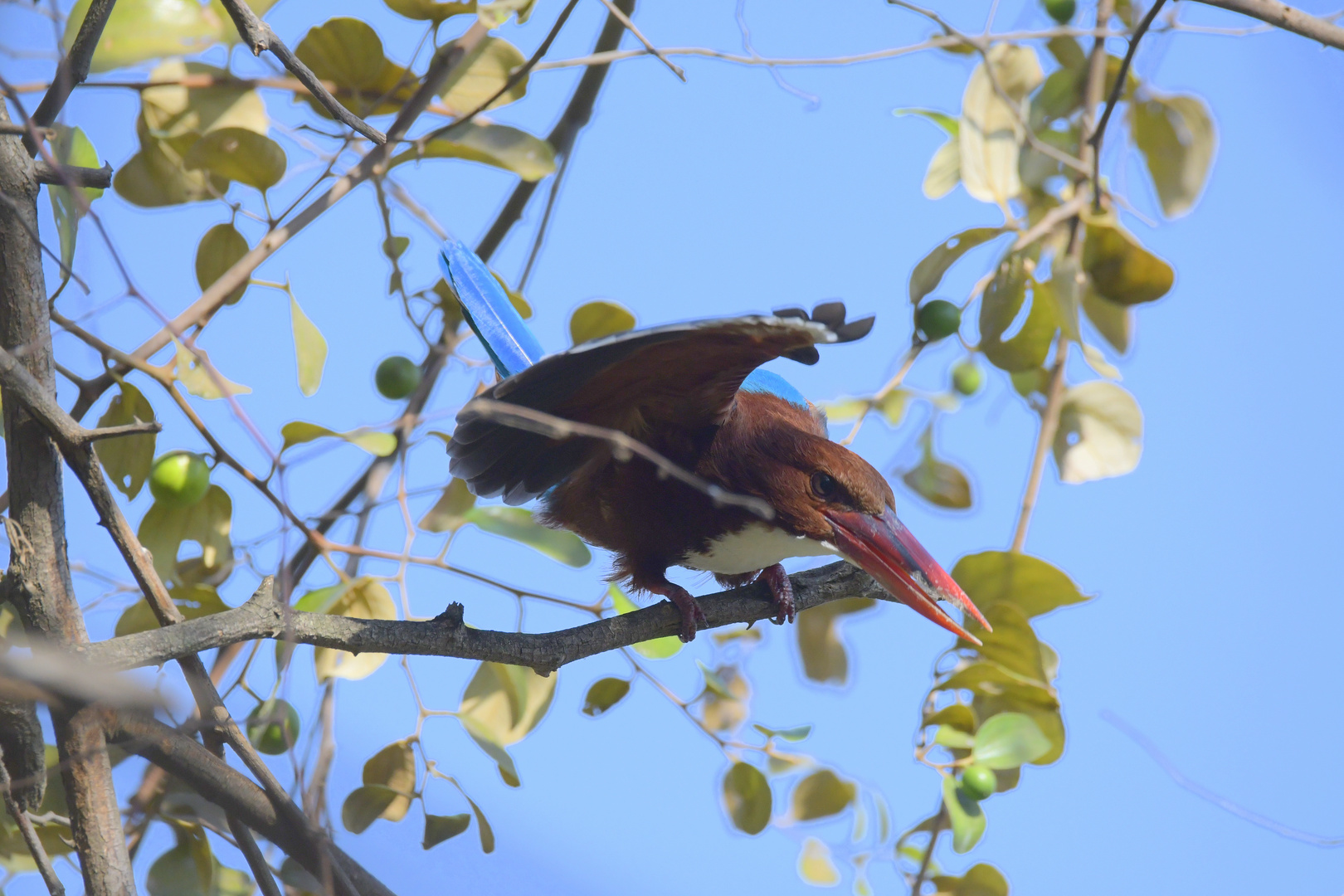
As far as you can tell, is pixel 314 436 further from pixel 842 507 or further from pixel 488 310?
pixel 842 507

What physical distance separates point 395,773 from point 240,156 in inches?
40.0

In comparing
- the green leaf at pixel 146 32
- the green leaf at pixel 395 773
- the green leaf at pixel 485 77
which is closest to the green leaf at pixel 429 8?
the green leaf at pixel 485 77

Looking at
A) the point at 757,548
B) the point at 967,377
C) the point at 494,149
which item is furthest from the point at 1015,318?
the point at 494,149

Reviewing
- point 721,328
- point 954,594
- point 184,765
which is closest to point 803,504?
point 954,594

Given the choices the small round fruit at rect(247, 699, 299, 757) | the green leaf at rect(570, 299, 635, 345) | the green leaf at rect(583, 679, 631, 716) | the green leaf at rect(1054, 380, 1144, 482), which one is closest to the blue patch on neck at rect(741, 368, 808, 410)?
the green leaf at rect(570, 299, 635, 345)

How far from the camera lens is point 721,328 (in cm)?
123

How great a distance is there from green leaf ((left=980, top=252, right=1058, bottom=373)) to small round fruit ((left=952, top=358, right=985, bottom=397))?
0.98ft

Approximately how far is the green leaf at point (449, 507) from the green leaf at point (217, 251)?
0.53 meters

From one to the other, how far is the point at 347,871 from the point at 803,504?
875mm

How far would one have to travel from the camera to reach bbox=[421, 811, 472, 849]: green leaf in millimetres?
1585

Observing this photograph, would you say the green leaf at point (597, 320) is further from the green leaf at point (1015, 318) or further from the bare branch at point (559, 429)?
the green leaf at point (1015, 318)

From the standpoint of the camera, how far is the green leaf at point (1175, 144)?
7.14 ft

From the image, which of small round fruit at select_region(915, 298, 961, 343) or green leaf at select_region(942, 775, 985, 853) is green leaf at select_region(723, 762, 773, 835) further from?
small round fruit at select_region(915, 298, 961, 343)

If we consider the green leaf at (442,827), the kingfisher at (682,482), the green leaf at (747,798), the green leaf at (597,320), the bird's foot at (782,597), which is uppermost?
the green leaf at (597,320)
